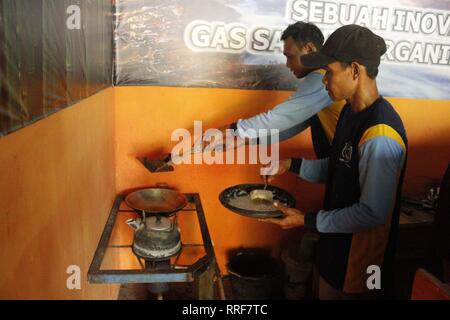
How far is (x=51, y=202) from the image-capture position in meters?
0.97

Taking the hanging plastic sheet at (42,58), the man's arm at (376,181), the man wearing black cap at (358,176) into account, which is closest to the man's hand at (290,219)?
the man wearing black cap at (358,176)

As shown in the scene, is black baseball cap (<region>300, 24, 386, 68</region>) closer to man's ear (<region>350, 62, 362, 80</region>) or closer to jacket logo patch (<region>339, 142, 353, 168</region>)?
man's ear (<region>350, 62, 362, 80</region>)

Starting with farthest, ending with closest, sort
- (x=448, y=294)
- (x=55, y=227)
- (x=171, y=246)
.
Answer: (x=171, y=246)
(x=55, y=227)
(x=448, y=294)

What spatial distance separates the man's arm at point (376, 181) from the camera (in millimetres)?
1202

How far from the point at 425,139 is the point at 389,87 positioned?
0.50 metres

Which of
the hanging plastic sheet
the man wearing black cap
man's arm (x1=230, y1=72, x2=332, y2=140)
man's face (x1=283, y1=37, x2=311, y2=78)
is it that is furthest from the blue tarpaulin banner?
the man wearing black cap

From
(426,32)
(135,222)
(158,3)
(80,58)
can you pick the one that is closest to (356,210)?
(135,222)

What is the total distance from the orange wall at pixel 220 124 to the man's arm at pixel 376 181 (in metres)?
1.15

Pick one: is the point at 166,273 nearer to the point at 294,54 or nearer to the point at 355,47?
the point at 355,47

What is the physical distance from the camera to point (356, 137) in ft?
4.31

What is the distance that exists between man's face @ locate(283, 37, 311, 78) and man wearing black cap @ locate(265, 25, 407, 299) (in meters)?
0.51

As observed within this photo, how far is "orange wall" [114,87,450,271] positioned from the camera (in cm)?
220

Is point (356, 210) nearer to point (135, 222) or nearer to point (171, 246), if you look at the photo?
point (171, 246)

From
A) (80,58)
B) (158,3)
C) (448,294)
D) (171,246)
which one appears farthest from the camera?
(158,3)
